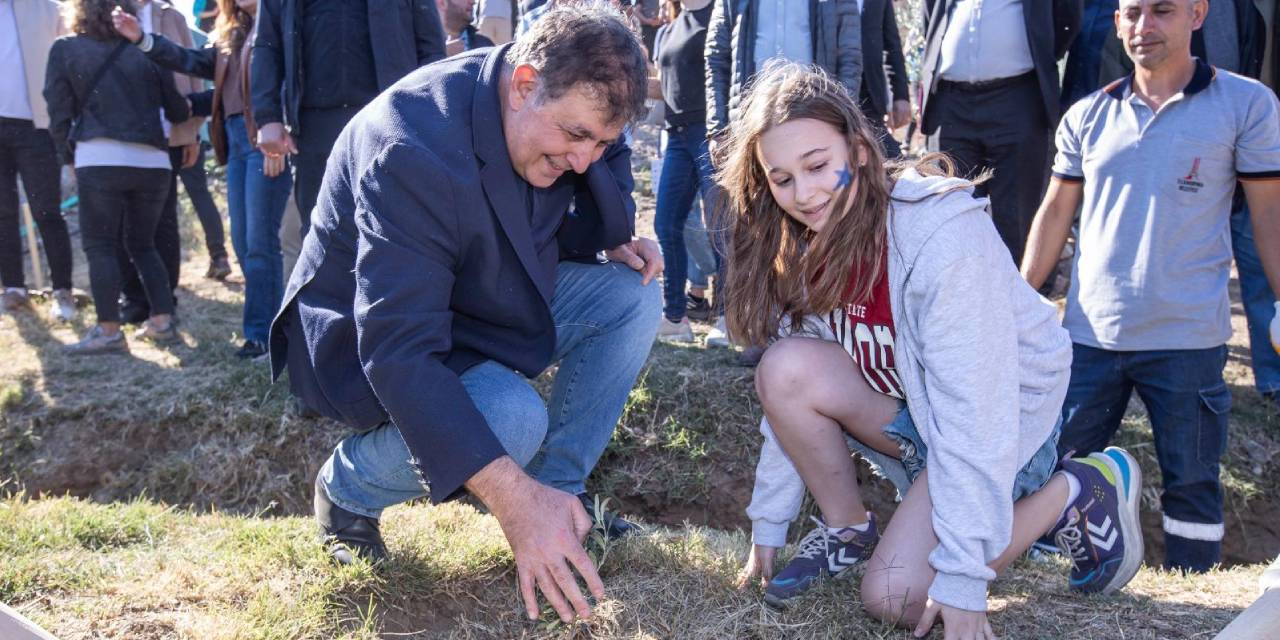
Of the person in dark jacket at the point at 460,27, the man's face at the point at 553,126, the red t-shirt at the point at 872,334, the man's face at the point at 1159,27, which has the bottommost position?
the red t-shirt at the point at 872,334

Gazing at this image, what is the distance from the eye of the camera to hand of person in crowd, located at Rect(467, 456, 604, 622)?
200 centimetres

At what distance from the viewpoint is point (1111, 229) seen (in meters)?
3.46

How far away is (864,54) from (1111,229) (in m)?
1.77

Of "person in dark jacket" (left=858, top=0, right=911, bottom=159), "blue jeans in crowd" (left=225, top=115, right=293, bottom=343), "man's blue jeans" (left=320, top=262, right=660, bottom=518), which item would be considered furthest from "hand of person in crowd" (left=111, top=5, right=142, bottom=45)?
"person in dark jacket" (left=858, top=0, right=911, bottom=159)

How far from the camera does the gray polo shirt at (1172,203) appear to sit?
3266 millimetres

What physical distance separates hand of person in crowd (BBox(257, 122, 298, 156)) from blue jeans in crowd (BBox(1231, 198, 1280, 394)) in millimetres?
4333

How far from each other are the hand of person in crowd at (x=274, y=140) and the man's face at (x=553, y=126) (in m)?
2.44

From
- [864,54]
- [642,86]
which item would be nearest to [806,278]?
[642,86]

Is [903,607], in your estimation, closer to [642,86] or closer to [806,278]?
[806,278]

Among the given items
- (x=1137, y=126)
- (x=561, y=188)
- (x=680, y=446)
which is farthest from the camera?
(x=680, y=446)

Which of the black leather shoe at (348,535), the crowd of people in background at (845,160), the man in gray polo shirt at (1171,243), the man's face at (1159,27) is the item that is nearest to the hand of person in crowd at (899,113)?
the crowd of people in background at (845,160)

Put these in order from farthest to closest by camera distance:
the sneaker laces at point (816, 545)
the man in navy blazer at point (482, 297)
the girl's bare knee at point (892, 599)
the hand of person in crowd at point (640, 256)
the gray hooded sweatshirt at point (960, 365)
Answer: the hand of person in crowd at point (640, 256), the sneaker laces at point (816, 545), the girl's bare knee at point (892, 599), the gray hooded sweatshirt at point (960, 365), the man in navy blazer at point (482, 297)

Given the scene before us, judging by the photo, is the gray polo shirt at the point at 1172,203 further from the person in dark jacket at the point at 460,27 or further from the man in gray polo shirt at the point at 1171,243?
the person in dark jacket at the point at 460,27

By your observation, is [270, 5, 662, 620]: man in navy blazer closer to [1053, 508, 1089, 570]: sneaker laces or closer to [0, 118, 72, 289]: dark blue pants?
[1053, 508, 1089, 570]: sneaker laces
